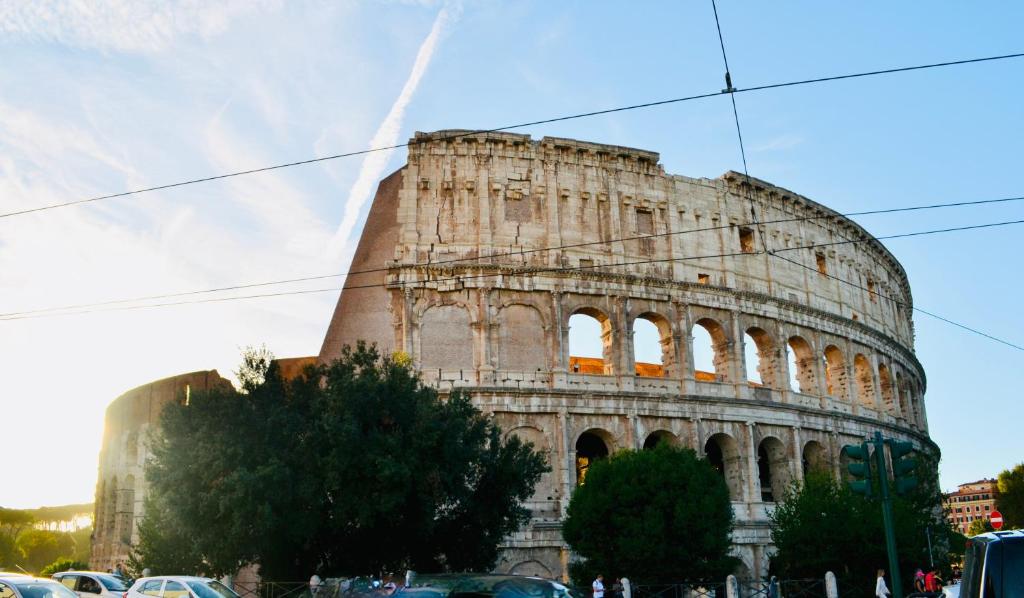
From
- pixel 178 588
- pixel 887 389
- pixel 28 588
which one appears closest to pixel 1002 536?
pixel 28 588

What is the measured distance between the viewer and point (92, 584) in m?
17.4

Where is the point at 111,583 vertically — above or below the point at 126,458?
below

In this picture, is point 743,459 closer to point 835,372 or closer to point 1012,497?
point 835,372

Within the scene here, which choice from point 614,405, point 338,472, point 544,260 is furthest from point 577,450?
point 338,472

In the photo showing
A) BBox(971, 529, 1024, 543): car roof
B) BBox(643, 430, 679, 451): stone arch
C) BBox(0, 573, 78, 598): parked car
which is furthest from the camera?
BBox(643, 430, 679, 451): stone arch

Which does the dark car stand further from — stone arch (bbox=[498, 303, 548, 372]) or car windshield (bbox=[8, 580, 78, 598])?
stone arch (bbox=[498, 303, 548, 372])

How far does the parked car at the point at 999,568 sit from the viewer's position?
5.01m

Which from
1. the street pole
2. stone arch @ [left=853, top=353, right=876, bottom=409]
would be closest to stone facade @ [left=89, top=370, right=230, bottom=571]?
the street pole

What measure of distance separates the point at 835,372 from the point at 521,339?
14.3m

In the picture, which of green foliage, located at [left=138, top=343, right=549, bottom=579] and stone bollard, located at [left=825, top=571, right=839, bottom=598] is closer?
green foliage, located at [left=138, top=343, right=549, bottom=579]

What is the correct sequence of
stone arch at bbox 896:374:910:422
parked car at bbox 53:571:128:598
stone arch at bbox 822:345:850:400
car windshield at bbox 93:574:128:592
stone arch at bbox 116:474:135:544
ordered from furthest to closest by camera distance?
stone arch at bbox 896:374:910:422, stone arch at bbox 822:345:850:400, stone arch at bbox 116:474:135:544, car windshield at bbox 93:574:128:592, parked car at bbox 53:571:128:598

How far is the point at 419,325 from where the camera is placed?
1110 inches

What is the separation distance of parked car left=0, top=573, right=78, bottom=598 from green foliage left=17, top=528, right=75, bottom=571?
63307 millimetres

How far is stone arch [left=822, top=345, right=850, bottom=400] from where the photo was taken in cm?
3484
